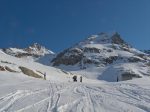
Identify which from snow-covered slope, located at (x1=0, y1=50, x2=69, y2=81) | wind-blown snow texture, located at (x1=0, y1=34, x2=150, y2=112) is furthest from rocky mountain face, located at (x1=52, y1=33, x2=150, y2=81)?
snow-covered slope, located at (x1=0, y1=50, x2=69, y2=81)

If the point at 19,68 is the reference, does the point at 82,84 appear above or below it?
below

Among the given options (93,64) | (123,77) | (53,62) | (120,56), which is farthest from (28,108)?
(53,62)

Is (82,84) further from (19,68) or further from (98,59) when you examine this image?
(98,59)

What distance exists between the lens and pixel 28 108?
1264cm

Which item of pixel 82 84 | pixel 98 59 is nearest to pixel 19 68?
pixel 82 84

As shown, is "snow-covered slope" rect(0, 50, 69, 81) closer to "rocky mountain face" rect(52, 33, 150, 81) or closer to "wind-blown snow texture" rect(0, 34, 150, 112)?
"wind-blown snow texture" rect(0, 34, 150, 112)

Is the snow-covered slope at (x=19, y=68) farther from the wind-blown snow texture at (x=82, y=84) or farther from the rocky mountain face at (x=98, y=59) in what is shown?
the rocky mountain face at (x=98, y=59)

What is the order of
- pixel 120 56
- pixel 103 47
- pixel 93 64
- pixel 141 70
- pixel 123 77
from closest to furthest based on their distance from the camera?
1. pixel 123 77
2. pixel 141 70
3. pixel 93 64
4. pixel 120 56
5. pixel 103 47

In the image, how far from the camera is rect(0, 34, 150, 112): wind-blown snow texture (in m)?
13.5

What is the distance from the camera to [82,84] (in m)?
28.9

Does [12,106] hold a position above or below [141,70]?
below

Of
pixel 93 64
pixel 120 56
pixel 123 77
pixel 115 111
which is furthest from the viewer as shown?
pixel 120 56

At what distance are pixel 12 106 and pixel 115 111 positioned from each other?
381cm

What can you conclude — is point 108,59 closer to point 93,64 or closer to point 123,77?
point 93,64
